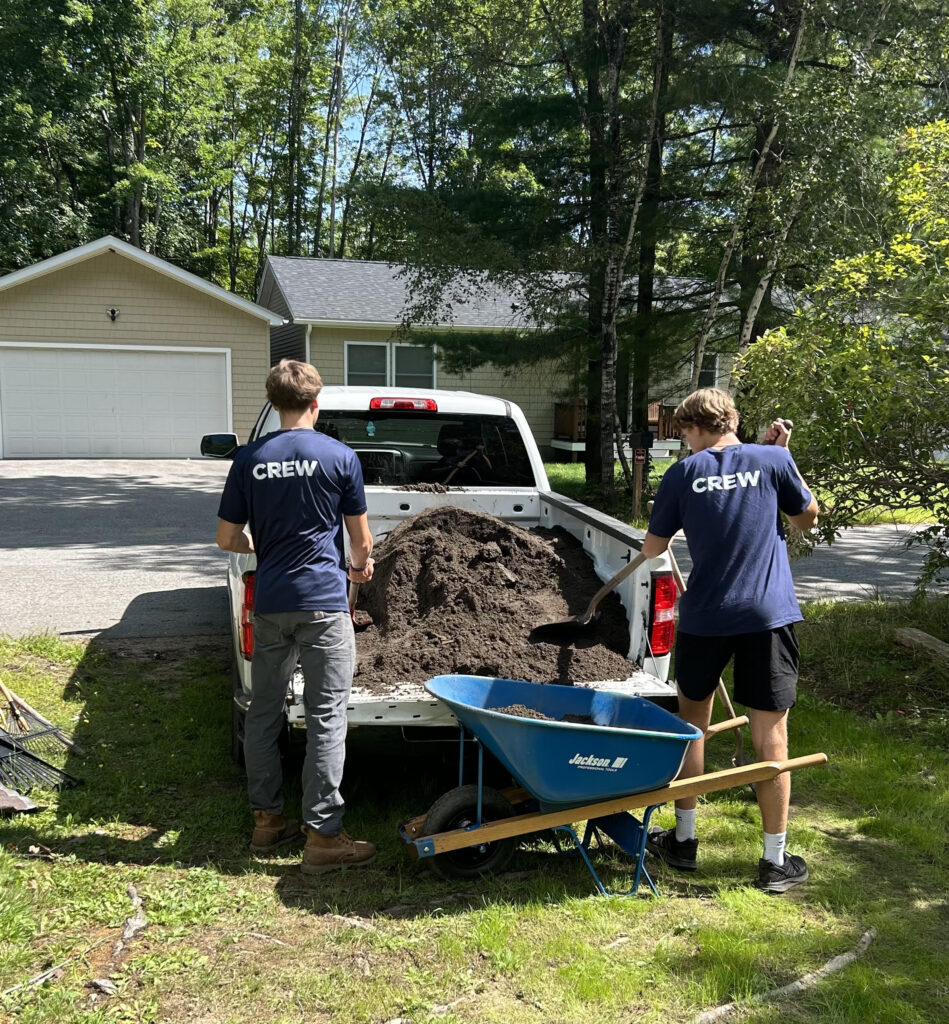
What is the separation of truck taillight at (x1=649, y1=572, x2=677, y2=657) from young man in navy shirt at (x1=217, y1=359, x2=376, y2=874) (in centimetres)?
127

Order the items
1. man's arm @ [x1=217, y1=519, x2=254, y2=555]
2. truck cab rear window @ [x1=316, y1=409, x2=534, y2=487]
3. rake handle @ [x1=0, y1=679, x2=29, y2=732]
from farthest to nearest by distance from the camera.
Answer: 1. truck cab rear window @ [x1=316, y1=409, x2=534, y2=487]
2. rake handle @ [x1=0, y1=679, x2=29, y2=732]
3. man's arm @ [x1=217, y1=519, x2=254, y2=555]

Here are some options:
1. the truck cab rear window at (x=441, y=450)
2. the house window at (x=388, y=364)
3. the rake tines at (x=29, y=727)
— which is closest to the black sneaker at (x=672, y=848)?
the truck cab rear window at (x=441, y=450)

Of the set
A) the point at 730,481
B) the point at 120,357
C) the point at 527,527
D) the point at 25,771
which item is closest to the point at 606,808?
the point at 730,481

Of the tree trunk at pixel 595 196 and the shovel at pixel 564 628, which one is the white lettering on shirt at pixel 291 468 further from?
the tree trunk at pixel 595 196

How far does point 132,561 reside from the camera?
977 centimetres

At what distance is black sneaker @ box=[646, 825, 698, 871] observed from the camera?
3.74 m

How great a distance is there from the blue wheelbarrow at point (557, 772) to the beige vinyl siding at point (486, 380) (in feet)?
54.7

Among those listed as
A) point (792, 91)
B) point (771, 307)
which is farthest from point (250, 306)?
point (792, 91)

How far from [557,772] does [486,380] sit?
64.2 feet

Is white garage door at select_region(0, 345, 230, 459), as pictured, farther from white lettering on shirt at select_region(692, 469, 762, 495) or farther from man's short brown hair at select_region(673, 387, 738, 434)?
white lettering on shirt at select_region(692, 469, 762, 495)

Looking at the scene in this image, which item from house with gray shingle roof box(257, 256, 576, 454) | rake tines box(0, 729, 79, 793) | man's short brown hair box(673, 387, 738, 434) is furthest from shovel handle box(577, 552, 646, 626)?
house with gray shingle roof box(257, 256, 576, 454)

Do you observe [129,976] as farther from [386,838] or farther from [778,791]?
[778,791]

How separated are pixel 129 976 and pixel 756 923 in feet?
6.91

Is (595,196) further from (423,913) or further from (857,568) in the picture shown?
(423,913)
